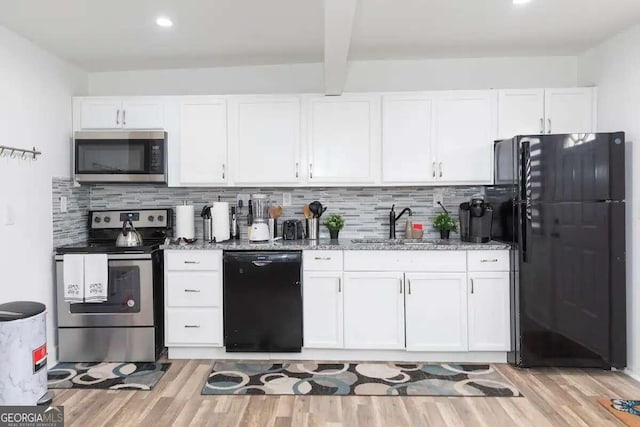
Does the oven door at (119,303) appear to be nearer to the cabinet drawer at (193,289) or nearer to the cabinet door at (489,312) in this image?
the cabinet drawer at (193,289)

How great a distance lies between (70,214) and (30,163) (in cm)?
62

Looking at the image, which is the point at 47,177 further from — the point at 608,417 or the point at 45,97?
the point at 608,417

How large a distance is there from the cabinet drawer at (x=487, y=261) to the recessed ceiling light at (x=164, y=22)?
2713 millimetres

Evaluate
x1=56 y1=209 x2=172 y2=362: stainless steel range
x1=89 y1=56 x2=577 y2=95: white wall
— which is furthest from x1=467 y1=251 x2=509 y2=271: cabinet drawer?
x1=56 y1=209 x2=172 y2=362: stainless steel range

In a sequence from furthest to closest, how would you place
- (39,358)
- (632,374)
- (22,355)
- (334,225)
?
(334,225)
(632,374)
(39,358)
(22,355)

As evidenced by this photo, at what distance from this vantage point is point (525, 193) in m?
3.00

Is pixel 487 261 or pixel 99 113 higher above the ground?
pixel 99 113

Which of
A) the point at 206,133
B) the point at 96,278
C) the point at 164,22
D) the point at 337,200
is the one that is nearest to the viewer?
the point at 164,22

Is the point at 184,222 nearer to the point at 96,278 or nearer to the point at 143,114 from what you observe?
the point at 96,278

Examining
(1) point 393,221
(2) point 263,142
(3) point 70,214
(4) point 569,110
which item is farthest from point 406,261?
(3) point 70,214

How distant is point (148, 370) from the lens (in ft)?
10.4

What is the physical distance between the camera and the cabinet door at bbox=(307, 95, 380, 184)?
353 centimetres

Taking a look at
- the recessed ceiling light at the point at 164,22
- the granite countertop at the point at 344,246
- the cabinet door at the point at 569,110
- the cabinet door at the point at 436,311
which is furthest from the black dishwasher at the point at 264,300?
the cabinet door at the point at 569,110

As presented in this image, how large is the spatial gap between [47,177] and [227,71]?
5.68 ft
